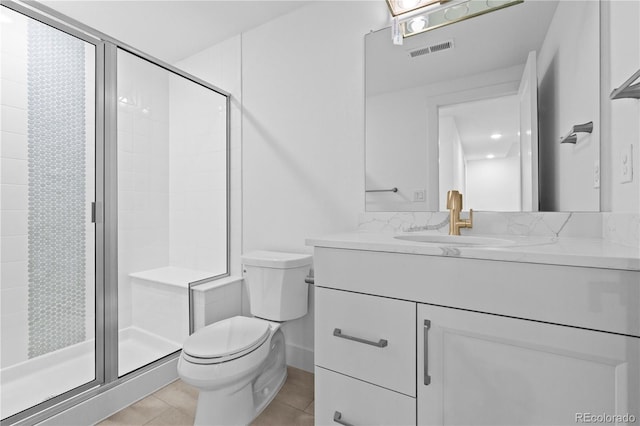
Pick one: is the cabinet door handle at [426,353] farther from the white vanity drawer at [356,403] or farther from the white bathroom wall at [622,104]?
the white bathroom wall at [622,104]

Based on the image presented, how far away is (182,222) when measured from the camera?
225cm

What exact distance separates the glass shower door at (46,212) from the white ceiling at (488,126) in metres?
1.81

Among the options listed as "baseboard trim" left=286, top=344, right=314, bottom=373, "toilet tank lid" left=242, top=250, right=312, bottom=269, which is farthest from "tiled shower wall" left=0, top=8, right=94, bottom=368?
"baseboard trim" left=286, top=344, right=314, bottom=373

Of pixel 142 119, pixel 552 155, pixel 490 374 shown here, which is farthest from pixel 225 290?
pixel 552 155

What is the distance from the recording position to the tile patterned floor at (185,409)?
1.44 m

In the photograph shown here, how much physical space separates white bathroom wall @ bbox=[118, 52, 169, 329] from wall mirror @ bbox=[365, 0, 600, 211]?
1.38 m

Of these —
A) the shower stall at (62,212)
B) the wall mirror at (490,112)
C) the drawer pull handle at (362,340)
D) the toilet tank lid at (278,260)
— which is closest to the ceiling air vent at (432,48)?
the wall mirror at (490,112)

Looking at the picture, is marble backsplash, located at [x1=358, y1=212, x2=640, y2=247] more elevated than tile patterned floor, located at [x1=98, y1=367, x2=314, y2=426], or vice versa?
marble backsplash, located at [x1=358, y1=212, x2=640, y2=247]

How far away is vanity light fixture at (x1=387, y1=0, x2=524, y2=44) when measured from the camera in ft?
4.62

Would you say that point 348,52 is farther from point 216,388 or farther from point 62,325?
point 62,325

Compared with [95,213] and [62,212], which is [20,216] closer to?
[62,212]

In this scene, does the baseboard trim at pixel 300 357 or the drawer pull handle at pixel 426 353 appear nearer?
the drawer pull handle at pixel 426 353

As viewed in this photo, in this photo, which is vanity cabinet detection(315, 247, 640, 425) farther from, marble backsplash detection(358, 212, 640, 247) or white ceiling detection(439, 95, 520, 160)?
white ceiling detection(439, 95, 520, 160)

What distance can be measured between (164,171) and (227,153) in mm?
450
